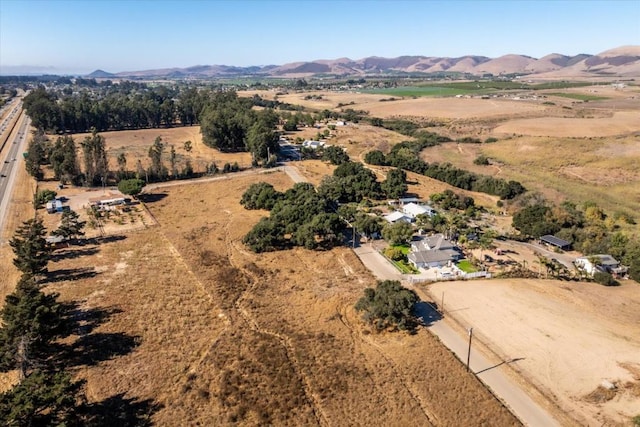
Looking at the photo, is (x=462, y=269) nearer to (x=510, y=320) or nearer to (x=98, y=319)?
(x=510, y=320)

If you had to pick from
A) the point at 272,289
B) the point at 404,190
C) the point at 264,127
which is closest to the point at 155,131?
the point at 264,127

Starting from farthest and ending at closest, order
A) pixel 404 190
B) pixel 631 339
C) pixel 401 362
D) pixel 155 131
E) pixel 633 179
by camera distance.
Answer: pixel 155 131 → pixel 633 179 → pixel 404 190 → pixel 631 339 → pixel 401 362

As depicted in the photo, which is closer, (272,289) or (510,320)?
(510,320)

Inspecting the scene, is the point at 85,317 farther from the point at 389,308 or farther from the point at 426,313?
the point at 426,313

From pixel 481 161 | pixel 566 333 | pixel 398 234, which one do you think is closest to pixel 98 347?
pixel 398 234

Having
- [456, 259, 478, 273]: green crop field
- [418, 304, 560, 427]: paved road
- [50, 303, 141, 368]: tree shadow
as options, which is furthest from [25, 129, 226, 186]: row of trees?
[418, 304, 560, 427]: paved road

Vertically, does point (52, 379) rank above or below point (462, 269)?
above
